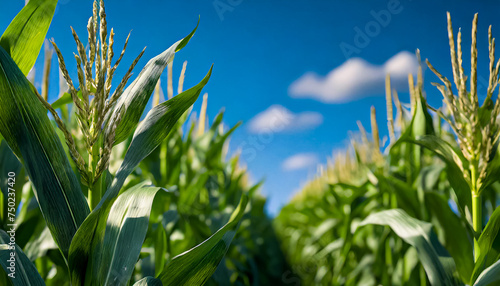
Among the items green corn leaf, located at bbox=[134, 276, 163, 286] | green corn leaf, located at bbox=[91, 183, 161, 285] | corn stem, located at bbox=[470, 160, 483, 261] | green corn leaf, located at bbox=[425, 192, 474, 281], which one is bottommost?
green corn leaf, located at bbox=[425, 192, 474, 281]

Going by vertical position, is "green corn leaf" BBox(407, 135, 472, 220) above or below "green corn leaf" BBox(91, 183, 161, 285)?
below

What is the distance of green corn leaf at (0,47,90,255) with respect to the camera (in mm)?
714

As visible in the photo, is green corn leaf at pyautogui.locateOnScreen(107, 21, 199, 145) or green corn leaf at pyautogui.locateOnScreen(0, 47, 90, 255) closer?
green corn leaf at pyautogui.locateOnScreen(0, 47, 90, 255)

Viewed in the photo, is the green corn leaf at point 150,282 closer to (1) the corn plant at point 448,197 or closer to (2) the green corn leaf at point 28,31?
(2) the green corn leaf at point 28,31

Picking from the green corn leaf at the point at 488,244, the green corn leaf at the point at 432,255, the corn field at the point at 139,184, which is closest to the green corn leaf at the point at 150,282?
the corn field at the point at 139,184

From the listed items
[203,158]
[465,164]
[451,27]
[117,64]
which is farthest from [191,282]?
[203,158]

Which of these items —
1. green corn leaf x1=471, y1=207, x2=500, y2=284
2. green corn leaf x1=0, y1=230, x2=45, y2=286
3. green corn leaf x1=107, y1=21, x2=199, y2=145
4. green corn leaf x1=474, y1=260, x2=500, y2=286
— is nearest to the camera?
green corn leaf x1=0, y1=230, x2=45, y2=286

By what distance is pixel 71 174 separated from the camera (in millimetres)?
767

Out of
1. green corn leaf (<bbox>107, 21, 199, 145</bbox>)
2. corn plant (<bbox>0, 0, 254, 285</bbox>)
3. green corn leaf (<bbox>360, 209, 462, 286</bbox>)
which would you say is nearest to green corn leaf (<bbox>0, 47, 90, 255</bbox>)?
corn plant (<bbox>0, 0, 254, 285</bbox>)

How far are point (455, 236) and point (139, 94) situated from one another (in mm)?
1187

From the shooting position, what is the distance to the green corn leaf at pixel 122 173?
723mm

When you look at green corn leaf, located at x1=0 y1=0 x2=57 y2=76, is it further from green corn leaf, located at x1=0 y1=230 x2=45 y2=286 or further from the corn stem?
the corn stem

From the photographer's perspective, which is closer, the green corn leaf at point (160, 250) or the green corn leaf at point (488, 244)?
the green corn leaf at point (488, 244)

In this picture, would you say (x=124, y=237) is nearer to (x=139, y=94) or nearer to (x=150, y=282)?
(x=150, y=282)
